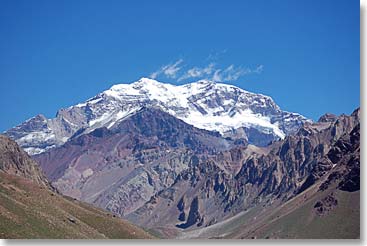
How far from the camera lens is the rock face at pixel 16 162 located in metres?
117

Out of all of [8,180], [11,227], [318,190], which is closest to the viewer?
[11,227]

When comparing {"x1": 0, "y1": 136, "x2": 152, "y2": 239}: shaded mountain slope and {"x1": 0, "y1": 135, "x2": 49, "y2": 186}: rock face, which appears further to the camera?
{"x1": 0, "y1": 135, "x2": 49, "y2": 186}: rock face

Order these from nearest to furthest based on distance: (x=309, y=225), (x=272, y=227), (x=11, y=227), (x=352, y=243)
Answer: (x=352, y=243) < (x=11, y=227) < (x=309, y=225) < (x=272, y=227)

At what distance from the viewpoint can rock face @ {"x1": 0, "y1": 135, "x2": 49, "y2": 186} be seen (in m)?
117

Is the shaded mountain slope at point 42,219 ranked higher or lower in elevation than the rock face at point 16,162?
lower

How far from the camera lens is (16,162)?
120m

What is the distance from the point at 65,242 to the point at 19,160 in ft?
308

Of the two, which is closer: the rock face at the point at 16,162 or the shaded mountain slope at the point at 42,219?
the shaded mountain slope at the point at 42,219

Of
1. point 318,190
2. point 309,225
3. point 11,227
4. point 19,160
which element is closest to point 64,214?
point 11,227

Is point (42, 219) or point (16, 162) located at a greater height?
point (16, 162)

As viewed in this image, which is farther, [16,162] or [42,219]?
[16,162]

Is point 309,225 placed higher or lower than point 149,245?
higher

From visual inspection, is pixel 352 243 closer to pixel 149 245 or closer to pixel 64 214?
pixel 149 245

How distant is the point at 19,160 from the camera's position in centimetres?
12200
